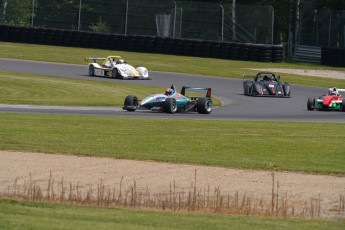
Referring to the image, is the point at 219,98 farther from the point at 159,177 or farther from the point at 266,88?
the point at 159,177

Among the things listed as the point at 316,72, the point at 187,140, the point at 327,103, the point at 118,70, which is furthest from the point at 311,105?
the point at 316,72

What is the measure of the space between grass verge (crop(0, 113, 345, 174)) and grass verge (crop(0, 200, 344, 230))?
5841mm

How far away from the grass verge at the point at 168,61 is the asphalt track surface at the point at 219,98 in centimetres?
189

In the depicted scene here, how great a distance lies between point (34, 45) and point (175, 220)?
4820 cm

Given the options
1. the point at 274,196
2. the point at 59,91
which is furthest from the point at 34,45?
the point at 274,196

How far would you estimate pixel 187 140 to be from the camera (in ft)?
76.5

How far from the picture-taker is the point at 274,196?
51.1 feet

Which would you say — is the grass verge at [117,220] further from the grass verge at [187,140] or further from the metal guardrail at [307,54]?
the metal guardrail at [307,54]

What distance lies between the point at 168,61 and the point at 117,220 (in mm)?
43476

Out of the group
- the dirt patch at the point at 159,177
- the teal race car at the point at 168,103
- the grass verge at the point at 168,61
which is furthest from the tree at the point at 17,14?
the dirt patch at the point at 159,177

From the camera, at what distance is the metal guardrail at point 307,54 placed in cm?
6238

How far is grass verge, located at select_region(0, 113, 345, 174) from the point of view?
1989 centimetres

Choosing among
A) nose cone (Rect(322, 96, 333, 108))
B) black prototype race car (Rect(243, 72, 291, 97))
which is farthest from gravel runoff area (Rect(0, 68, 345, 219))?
black prototype race car (Rect(243, 72, 291, 97))

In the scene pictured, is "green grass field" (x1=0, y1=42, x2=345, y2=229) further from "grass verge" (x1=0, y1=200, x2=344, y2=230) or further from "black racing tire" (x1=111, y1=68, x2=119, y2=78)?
"black racing tire" (x1=111, y1=68, x2=119, y2=78)
